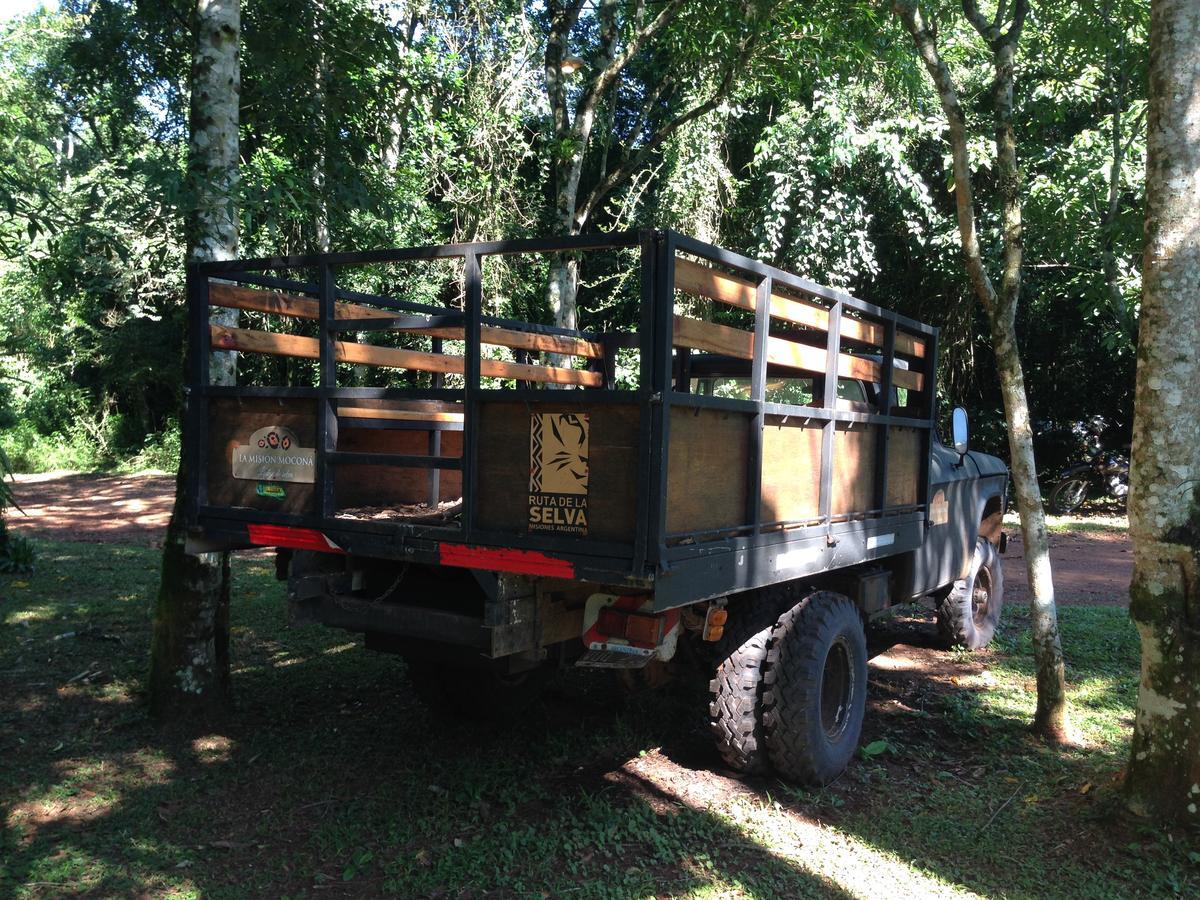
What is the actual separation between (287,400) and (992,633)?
5613mm

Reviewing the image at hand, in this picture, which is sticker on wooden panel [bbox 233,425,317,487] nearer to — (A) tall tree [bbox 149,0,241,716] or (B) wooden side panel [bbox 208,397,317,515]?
(B) wooden side panel [bbox 208,397,317,515]

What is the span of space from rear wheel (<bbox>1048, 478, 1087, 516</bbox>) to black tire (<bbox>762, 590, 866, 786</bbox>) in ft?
43.0

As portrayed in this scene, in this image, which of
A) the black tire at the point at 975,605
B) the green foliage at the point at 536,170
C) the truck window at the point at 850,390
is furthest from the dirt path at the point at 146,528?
the truck window at the point at 850,390

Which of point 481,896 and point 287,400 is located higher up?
point 287,400

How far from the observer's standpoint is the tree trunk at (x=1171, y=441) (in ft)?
12.1

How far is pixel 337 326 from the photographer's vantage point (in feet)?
12.9

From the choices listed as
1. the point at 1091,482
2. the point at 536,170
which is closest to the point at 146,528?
the point at 536,170

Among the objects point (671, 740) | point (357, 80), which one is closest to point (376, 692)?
point (671, 740)

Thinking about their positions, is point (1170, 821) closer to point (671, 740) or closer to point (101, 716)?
point (671, 740)

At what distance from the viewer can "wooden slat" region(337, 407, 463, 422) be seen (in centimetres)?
435

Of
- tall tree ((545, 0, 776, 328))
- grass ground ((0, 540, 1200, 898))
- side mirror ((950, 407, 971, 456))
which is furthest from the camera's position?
tall tree ((545, 0, 776, 328))

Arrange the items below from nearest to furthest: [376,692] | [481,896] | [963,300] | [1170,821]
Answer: [481,896], [1170,821], [376,692], [963,300]

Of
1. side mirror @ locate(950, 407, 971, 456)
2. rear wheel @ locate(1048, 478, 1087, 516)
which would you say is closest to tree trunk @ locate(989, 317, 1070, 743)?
side mirror @ locate(950, 407, 971, 456)

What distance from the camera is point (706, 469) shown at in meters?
3.42
